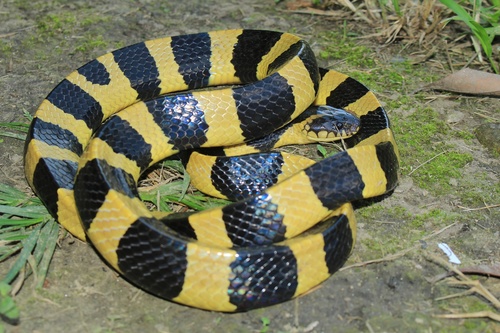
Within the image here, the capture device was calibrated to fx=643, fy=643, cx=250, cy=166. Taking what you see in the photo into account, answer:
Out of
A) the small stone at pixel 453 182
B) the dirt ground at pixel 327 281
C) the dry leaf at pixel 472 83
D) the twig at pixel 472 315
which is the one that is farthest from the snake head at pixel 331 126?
the twig at pixel 472 315

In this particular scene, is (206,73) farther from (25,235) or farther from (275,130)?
(25,235)

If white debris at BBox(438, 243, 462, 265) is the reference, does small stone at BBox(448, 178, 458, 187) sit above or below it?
below

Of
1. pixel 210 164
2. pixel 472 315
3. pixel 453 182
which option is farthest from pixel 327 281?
pixel 453 182

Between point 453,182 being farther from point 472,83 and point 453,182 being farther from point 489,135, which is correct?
point 472,83

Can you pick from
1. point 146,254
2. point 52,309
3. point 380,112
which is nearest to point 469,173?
point 380,112

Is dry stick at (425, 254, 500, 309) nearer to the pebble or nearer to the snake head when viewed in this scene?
the snake head

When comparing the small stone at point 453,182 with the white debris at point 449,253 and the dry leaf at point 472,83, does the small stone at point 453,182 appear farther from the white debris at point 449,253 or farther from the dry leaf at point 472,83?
the dry leaf at point 472,83

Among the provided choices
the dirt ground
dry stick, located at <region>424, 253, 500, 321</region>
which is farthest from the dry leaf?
dry stick, located at <region>424, 253, 500, 321</region>
